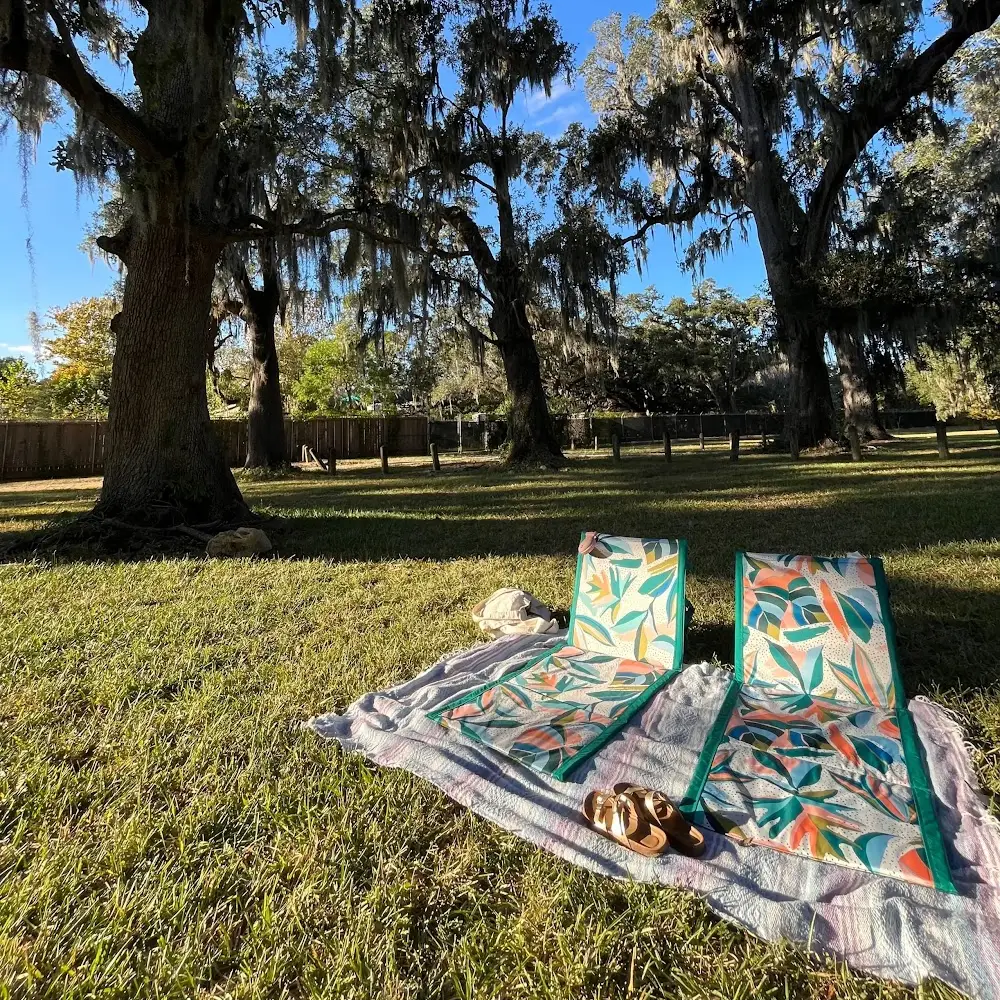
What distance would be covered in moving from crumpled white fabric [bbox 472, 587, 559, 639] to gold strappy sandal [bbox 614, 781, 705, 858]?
4.57 ft

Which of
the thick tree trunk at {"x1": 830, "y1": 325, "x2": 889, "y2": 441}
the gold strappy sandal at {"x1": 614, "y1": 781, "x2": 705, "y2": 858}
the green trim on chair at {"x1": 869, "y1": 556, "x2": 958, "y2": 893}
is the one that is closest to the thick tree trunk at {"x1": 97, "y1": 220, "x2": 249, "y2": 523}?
the gold strappy sandal at {"x1": 614, "y1": 781, "x2": 705, "y2": 858}

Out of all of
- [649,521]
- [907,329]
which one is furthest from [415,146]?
[907,329]

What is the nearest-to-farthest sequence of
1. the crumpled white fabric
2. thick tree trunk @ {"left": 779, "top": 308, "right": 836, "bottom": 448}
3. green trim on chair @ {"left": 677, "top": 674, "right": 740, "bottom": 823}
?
green trim on chair @ {"left": 677, "top": 674, "right": 740, "bottom": 823} < the crumpled white fabric < thick tree trunk @ {"left": 779, "top": 308, "right": 836, "bottom": 448}

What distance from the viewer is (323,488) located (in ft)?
35.4

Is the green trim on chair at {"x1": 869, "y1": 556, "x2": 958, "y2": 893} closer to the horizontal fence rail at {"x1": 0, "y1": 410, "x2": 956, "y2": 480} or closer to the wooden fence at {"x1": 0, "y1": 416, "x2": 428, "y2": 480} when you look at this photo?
the horizontal fence rail at {"x1": 0, "y1": 410, "x2": 956, "y2": 480}

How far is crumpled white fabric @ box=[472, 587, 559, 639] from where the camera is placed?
292 cm

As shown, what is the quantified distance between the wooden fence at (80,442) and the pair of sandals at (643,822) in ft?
39.7

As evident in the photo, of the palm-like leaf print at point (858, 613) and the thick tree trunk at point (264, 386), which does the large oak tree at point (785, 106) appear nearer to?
the thick tree trunk at point (264, 386)

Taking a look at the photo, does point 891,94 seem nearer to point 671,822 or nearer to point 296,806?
point 671,822

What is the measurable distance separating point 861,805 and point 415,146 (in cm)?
1177

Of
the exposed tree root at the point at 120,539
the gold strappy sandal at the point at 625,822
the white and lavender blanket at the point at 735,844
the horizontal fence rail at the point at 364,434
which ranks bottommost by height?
the white and lavender blanket at the point at 735,844

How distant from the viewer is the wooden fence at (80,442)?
14477mm

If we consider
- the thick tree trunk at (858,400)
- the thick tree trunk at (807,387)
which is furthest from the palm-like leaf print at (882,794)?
the thick tree trunk at (858,400)

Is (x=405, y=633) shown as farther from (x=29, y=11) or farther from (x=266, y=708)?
(x=29, y=11)
